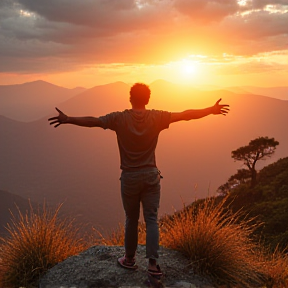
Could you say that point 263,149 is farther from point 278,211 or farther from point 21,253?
point 21,253

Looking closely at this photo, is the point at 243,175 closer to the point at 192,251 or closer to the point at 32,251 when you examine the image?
the point at 192,251

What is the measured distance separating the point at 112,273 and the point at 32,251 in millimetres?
1488

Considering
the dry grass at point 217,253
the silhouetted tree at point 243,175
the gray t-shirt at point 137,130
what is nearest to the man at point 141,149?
the gray t-shirt at point 137,130

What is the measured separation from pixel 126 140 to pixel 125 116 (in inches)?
12.6

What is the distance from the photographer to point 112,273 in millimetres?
5176

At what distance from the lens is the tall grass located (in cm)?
547

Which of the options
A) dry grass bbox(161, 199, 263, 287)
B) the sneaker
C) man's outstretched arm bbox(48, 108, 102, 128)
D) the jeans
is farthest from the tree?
man's outstretched arm bbox(48, 108, 102, 128)

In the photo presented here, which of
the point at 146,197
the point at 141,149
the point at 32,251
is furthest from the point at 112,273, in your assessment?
the point at 141,149

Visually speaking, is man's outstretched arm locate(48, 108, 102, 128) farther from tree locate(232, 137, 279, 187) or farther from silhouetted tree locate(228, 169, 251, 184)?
silhouetted tree locate(228, 169, 251, 184)

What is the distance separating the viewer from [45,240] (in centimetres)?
597

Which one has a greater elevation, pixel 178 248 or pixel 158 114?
pixel 158 114

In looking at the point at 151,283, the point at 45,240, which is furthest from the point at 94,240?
the point at 151,283

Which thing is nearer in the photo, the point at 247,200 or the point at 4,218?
the point at 247,200

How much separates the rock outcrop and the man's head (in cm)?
243
